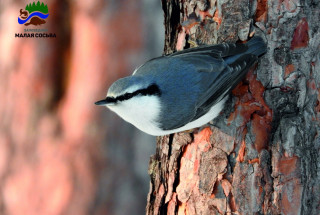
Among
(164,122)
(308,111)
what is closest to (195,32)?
(164,122)

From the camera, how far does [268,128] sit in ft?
5.47

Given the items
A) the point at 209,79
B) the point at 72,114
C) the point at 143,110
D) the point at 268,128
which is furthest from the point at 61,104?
the point at 268,128

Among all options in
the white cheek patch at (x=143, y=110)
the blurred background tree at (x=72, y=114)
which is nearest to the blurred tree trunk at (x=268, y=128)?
the white cheek patch at (x=143, y=110)

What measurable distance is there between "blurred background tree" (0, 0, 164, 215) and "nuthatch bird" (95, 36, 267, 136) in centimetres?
141

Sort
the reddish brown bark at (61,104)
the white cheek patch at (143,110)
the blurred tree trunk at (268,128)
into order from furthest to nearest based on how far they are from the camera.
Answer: the reddish brown bark at (61,104)
the white cheek patch at (143,110)
the blurred tree trunk at (268,128)

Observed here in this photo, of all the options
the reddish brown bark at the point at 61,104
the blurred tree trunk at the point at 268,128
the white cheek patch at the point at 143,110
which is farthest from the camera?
the reddish brown bark at the point at 61,104

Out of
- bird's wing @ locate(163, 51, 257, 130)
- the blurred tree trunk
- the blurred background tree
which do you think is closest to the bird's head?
bird's wing @ locate(163, 51, 257, 130)

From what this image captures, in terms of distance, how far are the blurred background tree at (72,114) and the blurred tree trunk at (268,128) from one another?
1.43m

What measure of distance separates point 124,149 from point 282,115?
71.0 inches

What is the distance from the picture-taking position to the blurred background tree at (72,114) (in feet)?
10.2

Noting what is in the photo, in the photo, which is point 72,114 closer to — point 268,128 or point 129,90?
point 129,90

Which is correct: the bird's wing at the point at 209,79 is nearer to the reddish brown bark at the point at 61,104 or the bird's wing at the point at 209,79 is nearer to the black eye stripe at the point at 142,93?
the black eye stripe at the point at 142,93

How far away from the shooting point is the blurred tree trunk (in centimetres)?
162

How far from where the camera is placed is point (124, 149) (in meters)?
3.23
